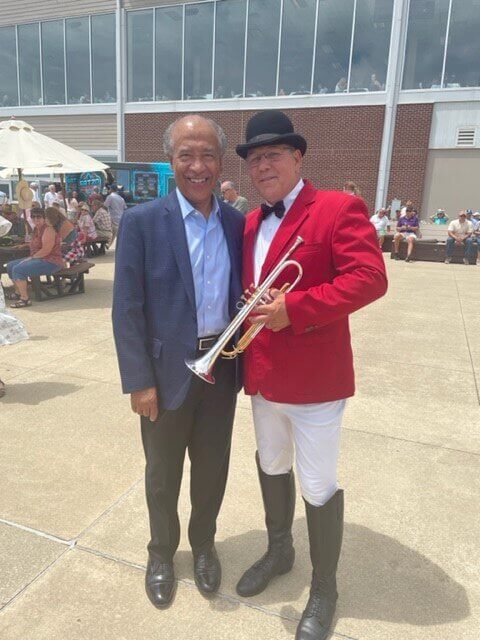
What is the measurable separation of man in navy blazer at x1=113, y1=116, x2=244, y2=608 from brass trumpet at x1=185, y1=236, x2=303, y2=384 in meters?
0.14

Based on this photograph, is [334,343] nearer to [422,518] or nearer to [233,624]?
[233,624]

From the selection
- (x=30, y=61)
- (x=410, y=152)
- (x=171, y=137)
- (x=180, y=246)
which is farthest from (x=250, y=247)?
(x=30, y=61)

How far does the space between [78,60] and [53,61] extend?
55.9 inches

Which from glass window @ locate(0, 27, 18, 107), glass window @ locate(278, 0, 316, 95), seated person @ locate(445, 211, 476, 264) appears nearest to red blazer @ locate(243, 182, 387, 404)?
seated person @ locate(445, 211, 476, 264)

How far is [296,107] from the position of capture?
65.7ft

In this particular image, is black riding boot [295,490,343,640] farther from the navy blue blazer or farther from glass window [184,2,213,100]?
glass window [184,2,213,100]

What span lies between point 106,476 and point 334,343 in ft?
6.18

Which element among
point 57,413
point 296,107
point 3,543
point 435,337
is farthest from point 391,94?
point 3,543

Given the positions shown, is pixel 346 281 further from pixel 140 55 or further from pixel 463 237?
pixel 140 55

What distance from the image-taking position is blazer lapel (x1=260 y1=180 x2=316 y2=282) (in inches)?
78.0

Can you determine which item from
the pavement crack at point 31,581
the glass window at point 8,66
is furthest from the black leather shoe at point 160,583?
the glass window at point 8,66

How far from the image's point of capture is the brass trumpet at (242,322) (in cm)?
188

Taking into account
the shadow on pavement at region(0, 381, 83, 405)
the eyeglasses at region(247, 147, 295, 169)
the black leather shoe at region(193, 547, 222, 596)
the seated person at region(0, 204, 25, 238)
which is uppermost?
the eyeglasses at region(247, 147, 295, 169)

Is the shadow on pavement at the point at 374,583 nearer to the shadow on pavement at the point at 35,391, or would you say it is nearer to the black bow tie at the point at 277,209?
the black bow tie at the point at 277,209
